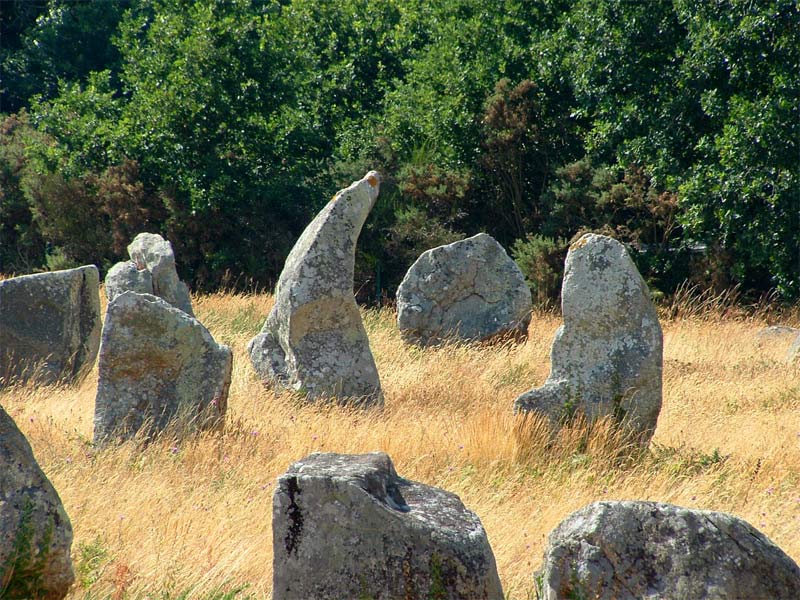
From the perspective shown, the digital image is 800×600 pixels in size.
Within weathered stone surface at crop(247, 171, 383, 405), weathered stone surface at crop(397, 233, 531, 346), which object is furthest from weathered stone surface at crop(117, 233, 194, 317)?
weathered stone surface at crop(247, 171, 383, 405)

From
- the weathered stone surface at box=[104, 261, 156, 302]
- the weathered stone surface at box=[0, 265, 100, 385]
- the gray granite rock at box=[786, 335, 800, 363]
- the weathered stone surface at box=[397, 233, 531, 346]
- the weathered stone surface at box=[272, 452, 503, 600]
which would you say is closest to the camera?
the weathered stone surface at box=[272, 452, 503, 600]

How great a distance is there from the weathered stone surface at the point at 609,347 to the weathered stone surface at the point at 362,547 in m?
3.66

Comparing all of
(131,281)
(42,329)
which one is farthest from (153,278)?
(42,329)

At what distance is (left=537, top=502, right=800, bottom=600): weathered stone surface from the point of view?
3.43 metres

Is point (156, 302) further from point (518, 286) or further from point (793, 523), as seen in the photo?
point (518, 286)

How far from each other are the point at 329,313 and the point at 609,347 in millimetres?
2576

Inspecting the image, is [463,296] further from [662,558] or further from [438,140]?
[662,558]

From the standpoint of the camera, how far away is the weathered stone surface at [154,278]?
39.3ft

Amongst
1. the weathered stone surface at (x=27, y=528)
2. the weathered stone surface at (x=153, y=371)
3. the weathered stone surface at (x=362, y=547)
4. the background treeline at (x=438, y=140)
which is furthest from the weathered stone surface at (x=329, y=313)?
the background treeline at (x=438, y=140)

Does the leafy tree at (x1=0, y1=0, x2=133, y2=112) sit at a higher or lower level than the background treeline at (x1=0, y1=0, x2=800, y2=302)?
higher

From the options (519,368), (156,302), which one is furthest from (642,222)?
(156,302)

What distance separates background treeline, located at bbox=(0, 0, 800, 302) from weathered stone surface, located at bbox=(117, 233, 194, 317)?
7.26 m

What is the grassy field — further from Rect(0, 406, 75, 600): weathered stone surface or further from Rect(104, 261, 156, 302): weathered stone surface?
Rect(104, 261, 156, 302): weathered stone surface

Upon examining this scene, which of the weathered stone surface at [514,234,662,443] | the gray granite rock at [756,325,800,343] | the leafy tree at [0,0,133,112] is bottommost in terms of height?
the gray granite rock at [756,325,800,343]
